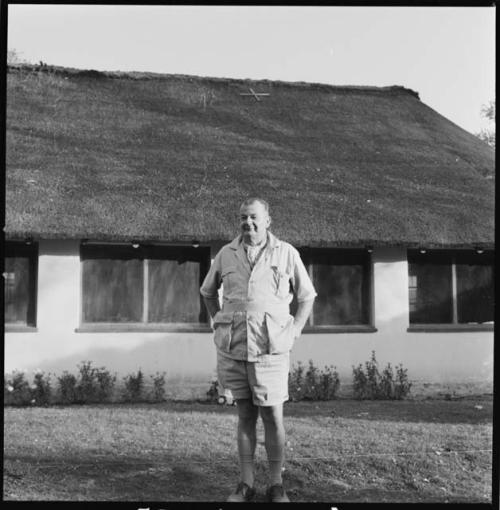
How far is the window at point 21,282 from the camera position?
7.16 meters

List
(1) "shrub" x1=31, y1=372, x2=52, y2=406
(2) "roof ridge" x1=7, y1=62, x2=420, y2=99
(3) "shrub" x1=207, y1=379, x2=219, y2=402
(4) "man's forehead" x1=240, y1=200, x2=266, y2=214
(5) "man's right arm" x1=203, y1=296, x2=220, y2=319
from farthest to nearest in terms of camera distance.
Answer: (2) "roof ridge" x1=7, y1=62, x2=420, y2=99
(3) "shrub" x1=207, y1=379, x2=219, y2=402
(1) "shrub" x1=31, y1=372, x2=52, y2=406
(5) "man's right arm" x1=203, y1=296, x2=220, y2=319
(4) "man's forehead" x1=240, y1=200, x2=266, y2=214

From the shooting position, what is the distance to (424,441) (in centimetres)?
531

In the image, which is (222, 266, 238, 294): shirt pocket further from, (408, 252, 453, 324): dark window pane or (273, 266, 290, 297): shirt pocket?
(408, 252, 453, 324): dark window pane

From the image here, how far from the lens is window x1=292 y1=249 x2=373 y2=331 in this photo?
25.4 ft

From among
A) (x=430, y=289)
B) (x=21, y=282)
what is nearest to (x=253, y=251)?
(x=21, y=282)

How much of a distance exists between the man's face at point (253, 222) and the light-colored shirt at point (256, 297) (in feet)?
0.22

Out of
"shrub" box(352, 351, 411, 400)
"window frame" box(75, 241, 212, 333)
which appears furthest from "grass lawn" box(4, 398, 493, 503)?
"window frame" box(75, 241, 212, 333)

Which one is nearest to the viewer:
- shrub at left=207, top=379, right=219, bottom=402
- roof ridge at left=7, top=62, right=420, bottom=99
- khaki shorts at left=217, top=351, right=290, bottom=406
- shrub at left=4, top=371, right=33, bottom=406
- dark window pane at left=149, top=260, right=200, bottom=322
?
khaki shorts at left=217, top=351, right=290, bottom=406

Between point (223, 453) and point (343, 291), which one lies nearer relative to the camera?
point (223, 453)

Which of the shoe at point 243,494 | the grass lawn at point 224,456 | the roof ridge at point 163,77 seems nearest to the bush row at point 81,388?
the grass lawn at point 224,456
